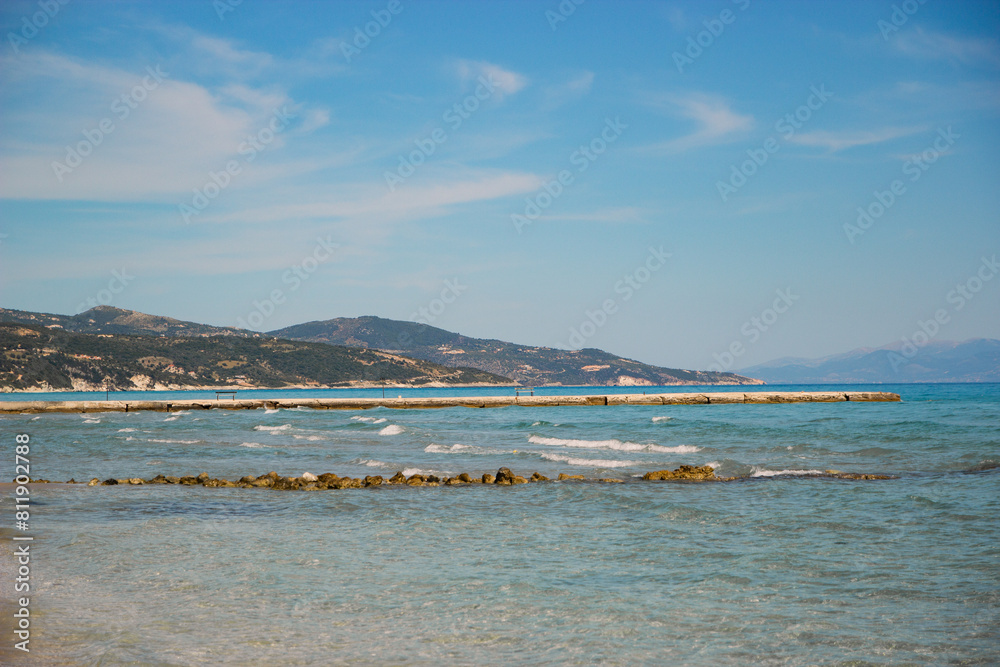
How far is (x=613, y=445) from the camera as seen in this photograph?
93.6 ft

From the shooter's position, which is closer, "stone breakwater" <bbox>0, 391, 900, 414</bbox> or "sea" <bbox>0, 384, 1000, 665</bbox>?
"sea" <bbox>0, 384, 1000, 665</bbox>

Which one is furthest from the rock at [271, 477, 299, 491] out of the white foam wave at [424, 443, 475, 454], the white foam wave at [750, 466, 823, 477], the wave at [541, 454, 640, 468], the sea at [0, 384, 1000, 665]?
the white foam wave at [750, 466, 823, 477]

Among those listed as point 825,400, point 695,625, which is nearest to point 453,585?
Result: point 695,625

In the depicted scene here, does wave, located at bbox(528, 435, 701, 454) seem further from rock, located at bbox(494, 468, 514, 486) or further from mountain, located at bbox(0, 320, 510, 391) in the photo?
mountain, located at bbox(0, 320, 510, 391)

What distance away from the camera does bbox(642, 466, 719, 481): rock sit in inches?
714

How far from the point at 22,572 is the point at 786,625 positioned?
8.69 meters

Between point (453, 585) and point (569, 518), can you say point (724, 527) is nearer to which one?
point (569, 518)

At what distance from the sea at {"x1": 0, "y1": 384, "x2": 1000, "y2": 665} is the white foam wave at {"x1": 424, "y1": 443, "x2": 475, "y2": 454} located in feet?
25.7

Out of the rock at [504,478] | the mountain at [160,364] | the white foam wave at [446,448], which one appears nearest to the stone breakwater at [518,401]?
the white foam wave at [446,448]

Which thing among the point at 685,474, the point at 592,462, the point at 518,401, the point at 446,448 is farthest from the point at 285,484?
the point at 518,401

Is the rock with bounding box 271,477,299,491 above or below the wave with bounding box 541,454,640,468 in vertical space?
above

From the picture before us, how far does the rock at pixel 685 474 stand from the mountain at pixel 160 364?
146 meters

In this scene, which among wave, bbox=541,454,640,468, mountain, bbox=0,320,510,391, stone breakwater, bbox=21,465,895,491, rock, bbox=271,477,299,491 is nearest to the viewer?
rock, bbox=271,477,299,491

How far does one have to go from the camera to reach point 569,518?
12.7 metres
